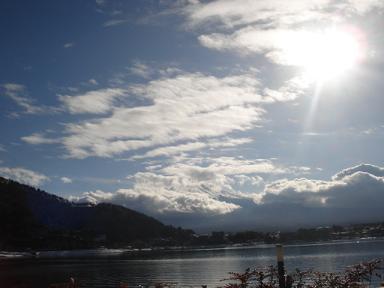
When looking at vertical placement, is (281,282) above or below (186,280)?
above

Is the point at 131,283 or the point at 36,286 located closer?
the point at 36,286

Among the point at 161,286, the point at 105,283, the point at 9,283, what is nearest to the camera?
the point at 9,283

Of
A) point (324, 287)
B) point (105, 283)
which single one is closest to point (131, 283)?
point (105, 283)

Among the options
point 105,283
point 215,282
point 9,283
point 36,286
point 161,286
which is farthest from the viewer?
point 105,283

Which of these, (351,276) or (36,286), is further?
(36,286)

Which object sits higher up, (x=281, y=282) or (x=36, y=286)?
(x=281, y=282)

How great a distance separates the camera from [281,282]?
52.9 feet

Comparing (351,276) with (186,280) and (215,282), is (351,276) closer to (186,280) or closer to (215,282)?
→ (215,282)

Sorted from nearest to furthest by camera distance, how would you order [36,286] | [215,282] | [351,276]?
1. [351,276]
2. [36,286]
3. [215,282]

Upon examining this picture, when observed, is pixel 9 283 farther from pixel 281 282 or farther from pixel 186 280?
pixel 186 280

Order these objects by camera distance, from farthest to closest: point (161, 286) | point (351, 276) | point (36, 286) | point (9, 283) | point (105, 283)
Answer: point (105, 283) → point (36, 286) → point (351, 276) → point (161, 286) → point (9, 283)

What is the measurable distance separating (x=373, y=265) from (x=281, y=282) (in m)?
3.32

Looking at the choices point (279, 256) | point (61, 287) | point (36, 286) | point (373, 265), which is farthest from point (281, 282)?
point (36, 286)

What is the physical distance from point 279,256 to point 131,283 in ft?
256
